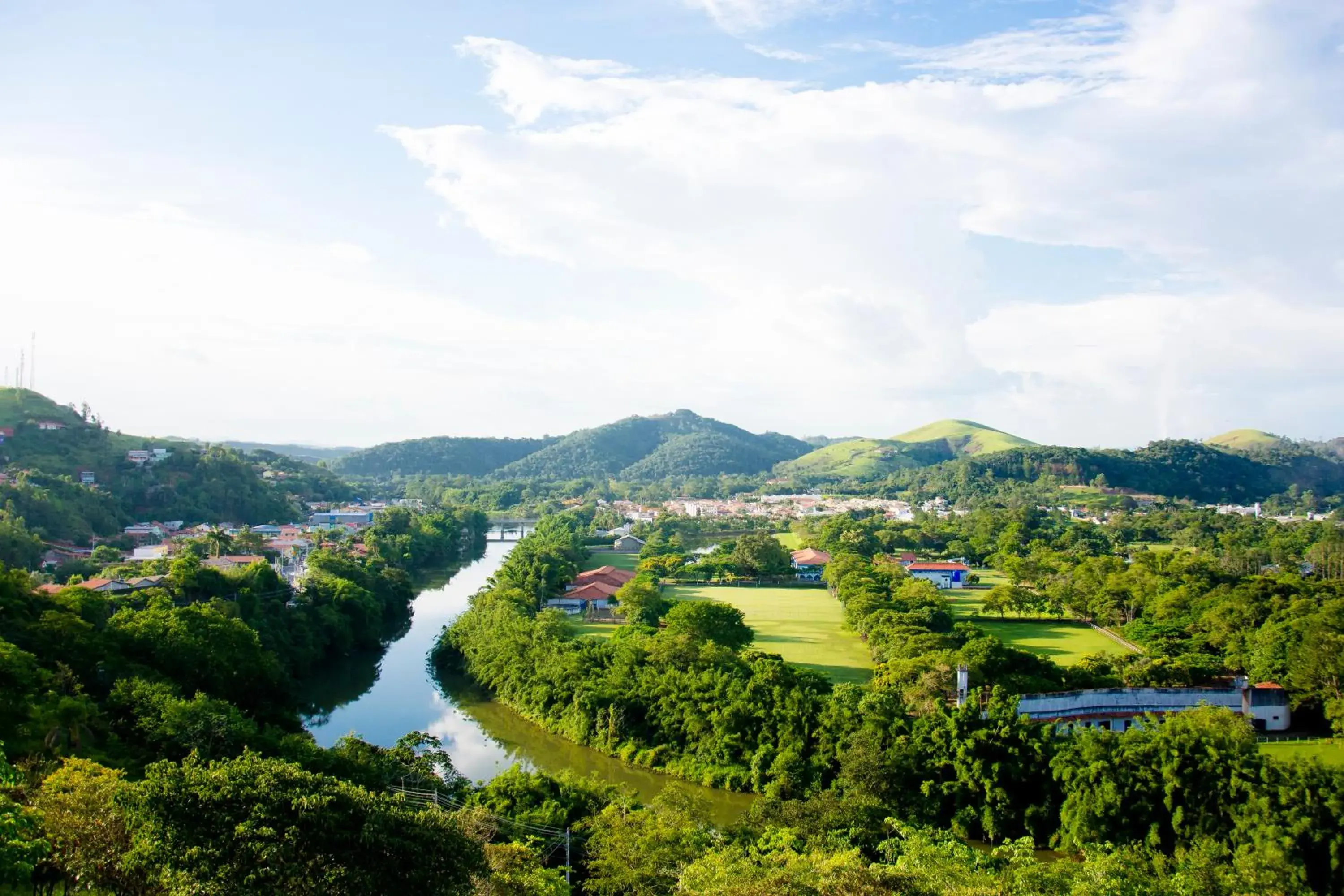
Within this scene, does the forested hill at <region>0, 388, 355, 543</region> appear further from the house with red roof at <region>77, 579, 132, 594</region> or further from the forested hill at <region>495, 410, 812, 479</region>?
the forested hill at <region>495, 410, 812, 479</region>

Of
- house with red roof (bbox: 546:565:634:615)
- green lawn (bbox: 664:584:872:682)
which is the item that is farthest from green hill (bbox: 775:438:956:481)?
house with red roof (bbox: 546:565:634:615)

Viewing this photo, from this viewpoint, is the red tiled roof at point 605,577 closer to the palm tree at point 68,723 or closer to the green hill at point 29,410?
the palm tree at point 68,723

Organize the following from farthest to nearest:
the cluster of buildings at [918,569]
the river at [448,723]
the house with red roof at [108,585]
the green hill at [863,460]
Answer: the green hill at [863,460] < the cluster of buildings at [918,569] < the house with red roof at [108,585] < the river at [448,723]

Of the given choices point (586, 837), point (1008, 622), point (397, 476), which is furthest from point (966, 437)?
point (586, 837)

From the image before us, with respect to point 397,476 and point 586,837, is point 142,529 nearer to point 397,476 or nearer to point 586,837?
point 586,837

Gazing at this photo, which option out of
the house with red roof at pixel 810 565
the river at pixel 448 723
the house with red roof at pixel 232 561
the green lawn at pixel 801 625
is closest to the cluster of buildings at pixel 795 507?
the house with red roof at pixel 810 565

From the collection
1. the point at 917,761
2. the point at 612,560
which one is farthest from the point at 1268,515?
the point at 917,761

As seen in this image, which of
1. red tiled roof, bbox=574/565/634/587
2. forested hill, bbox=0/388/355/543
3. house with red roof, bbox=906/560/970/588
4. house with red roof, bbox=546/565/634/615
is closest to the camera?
house with red roof, bbox=546/565/634/615
